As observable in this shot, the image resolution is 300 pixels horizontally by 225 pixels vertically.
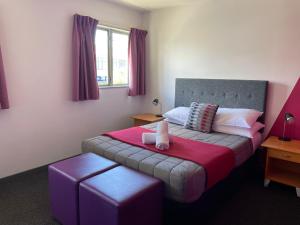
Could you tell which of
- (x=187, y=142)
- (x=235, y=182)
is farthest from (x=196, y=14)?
(x=235, y=182)

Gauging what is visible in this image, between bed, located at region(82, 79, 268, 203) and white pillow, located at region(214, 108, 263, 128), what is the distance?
0.16 m

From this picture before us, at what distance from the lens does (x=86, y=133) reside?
143 inches

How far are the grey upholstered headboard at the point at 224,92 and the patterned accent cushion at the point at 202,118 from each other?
16.3 inches

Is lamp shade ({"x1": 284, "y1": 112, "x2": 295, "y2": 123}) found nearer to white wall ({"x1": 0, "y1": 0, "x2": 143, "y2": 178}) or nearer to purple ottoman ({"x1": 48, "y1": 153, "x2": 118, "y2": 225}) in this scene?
purple ottoman ({"x1": 48, "y1": 153, "x2": 118, "y2": 225})

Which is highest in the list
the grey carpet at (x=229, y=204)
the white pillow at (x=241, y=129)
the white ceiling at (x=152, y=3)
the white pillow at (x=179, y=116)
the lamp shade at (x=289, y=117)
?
the white ceiling at (x=152, y=3)

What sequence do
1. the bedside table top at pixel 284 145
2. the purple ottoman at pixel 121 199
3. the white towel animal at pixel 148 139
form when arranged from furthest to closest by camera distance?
the bedside table top at pixel 284 145 < the white towel animal at pixel 148 139 < the purple ottoman at pixel 121 199

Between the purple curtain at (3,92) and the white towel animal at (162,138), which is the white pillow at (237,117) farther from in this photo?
the purple curtain at (3,92)

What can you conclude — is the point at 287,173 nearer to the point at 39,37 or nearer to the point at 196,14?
the point at 196,14

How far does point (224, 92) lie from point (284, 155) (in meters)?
1.18

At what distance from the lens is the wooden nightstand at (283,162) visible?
2543 mm

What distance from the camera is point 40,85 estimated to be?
298 cm

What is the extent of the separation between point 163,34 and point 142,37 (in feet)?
1.32

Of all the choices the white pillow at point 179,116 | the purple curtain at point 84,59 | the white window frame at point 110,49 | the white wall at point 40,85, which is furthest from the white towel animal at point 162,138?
the white window frame at point 110,49

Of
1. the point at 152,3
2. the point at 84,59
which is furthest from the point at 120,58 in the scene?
the point at 152,3
